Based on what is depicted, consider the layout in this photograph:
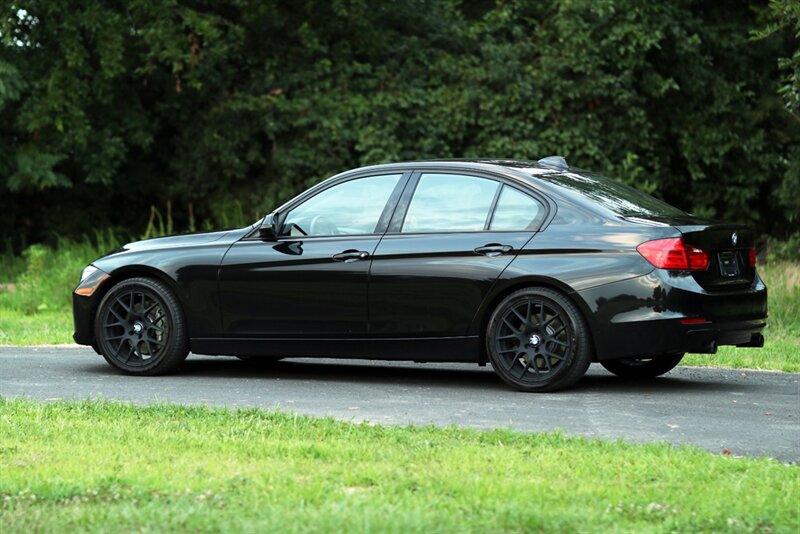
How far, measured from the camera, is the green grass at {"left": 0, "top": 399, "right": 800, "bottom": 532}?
201 inches

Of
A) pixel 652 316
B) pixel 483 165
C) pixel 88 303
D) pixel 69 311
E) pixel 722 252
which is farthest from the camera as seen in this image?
pixel 69 311

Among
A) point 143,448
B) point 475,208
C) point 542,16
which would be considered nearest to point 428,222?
point 475,208

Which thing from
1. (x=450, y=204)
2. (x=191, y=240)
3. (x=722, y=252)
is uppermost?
(x=450, y=204)

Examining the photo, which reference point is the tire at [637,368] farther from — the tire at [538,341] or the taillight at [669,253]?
the taillight at [669,253]

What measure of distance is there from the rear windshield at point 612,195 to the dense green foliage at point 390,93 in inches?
504

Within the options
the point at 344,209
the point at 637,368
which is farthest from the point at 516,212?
the point at 637,368

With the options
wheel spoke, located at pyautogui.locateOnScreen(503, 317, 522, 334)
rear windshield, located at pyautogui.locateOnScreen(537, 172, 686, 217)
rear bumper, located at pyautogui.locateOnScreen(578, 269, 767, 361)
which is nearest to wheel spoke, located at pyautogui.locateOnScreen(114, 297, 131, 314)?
wheel spoke, located at pyautogui.locateOnScreen(503, 317, 522, 334)

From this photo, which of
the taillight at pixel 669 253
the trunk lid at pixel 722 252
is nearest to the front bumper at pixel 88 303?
the taillight at pixel 669 253

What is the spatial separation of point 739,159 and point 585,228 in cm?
1663

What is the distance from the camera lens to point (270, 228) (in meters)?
9.98

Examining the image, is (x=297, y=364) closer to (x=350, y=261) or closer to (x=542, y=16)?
(x=350, y=261)

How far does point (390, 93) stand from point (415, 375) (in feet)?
46.6

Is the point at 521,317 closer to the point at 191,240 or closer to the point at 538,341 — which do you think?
the point at 538,341

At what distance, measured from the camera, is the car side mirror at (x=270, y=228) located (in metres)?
9.98
